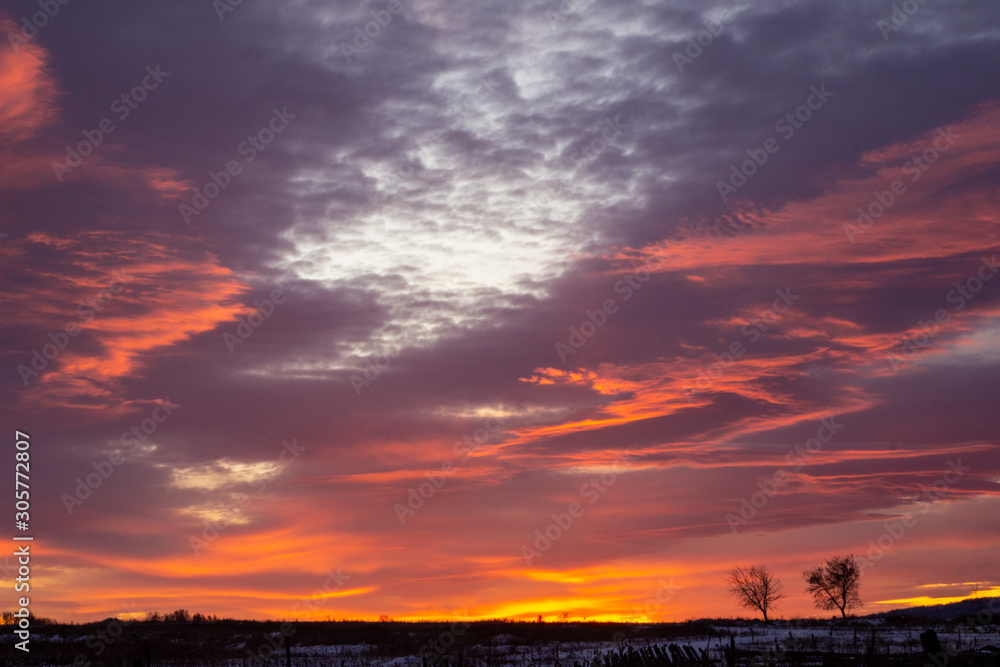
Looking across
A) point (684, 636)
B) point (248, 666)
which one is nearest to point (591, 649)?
point (684, 636)

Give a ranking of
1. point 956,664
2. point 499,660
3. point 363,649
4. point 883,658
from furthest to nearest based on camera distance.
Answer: point 363,649 → point 499,660 → point 883,658 → point 956,664

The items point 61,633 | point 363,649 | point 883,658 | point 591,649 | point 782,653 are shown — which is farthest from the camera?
point 61,633

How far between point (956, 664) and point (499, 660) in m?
26.9

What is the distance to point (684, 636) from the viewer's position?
63.7 m

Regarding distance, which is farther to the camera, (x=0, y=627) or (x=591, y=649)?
(x=0, y=627)

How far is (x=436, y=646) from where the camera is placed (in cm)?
6556

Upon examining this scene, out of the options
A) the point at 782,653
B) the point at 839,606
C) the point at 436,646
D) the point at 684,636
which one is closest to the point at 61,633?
the point at 436,646

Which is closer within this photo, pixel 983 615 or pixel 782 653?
pixel 782 653

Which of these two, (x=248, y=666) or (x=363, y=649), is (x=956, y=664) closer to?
(x=248, y=666)

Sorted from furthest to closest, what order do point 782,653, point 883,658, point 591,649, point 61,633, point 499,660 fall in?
1. point 61,633
2. point 591,649
3. point 499,660
4. point 782,653
5. point 883,658

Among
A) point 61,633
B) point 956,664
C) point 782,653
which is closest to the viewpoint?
point 956,664

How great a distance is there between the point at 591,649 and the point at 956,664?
29.5m

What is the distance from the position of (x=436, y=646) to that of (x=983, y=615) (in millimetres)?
47129

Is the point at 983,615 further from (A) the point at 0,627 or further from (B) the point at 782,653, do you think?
(A) the point at 0,627
